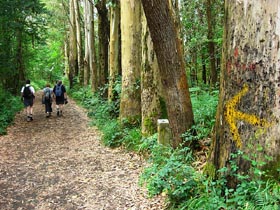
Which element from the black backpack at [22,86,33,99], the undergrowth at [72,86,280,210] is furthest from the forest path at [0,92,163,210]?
the black backpack at [22,86,33,99]

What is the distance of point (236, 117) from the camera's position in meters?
4.06

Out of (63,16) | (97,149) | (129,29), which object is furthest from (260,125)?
(63,16)

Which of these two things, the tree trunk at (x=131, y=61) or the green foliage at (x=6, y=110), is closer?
the tree trunk at (x=131, y=61)

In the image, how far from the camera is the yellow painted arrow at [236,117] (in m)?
3.90

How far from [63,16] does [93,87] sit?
16.5 m

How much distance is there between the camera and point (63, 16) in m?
34.3

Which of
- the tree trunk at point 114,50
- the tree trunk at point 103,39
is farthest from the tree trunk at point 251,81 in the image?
the tree trunk at point 103,39

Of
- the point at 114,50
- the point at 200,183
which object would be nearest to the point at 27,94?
the point at 114,50

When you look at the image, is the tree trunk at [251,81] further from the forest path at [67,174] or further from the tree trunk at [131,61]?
the tree trunk at [131,61]

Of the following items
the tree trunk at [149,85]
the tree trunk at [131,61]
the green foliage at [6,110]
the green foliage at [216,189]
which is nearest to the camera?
the green foliage at [216,189]

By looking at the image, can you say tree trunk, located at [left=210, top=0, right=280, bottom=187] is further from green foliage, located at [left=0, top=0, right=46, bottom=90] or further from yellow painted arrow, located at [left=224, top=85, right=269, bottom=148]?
green foliage, located at [left=0, top=0, right=46, bottom=90]

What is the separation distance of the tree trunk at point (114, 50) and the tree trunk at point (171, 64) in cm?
728

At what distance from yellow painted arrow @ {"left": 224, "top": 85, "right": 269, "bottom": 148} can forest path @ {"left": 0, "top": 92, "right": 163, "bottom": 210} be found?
187cm

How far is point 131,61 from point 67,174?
417cm
